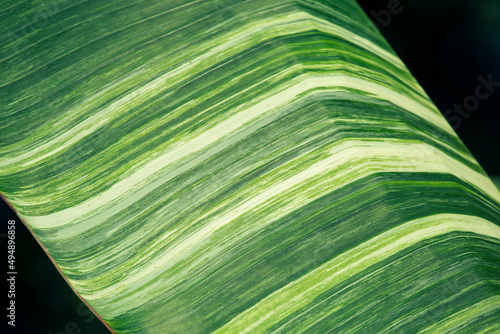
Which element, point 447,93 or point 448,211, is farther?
point 447,93

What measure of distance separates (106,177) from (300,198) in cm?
15

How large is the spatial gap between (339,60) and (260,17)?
0.07m

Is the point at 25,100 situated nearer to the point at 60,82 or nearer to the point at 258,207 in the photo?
the point at 60,82

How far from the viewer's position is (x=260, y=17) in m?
0.35

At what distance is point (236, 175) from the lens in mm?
325

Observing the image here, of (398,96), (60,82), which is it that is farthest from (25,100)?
(398,96)

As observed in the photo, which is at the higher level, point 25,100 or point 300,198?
point 25,100

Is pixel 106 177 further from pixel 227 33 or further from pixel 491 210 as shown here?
pixel 491 210

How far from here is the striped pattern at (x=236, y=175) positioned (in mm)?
306

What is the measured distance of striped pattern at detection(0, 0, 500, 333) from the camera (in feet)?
1.00

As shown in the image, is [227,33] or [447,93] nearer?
[227,33]

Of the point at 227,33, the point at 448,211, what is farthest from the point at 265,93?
the point at 448,211

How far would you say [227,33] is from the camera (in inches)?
A: 13.8

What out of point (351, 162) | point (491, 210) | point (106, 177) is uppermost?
point (106, 177)
